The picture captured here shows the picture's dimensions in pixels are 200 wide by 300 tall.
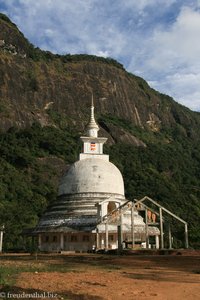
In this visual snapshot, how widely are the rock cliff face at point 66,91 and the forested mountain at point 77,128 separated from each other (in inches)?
12.9

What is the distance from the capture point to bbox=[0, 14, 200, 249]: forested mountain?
9619 centimetres

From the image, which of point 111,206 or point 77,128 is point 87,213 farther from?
point 77,128

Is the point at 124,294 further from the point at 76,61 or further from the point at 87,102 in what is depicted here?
the point at 76,61

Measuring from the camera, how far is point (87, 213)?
41.9 metres

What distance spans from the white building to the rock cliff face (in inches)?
2932

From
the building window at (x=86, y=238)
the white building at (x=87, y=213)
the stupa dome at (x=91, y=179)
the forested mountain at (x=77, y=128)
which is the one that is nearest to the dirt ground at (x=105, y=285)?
the white building at (x=87, y=213)

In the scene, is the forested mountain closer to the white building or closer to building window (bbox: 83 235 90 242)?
the white building

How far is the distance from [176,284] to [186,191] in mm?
93424

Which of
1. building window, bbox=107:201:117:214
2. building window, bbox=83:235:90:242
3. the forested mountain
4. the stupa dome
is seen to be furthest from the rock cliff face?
building window, bbox=83:235:90:242

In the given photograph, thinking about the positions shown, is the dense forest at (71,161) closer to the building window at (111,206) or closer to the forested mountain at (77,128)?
the forested mountain at (77,128)

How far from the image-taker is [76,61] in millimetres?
164000

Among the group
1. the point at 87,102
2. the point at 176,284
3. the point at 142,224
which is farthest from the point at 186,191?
the point at 176,284

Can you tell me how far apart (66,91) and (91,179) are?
100676 mm

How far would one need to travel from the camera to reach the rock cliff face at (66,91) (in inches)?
5049
